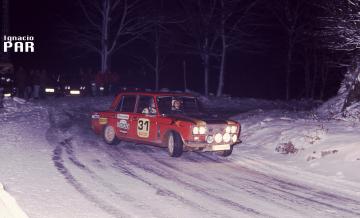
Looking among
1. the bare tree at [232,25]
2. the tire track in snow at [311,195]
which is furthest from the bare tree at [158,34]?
the tire track in snow at [311,195]

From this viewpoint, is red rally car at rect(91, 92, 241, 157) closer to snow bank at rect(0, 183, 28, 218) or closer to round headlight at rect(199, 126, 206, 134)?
round headlight at rect(199, 126, 206, 134)

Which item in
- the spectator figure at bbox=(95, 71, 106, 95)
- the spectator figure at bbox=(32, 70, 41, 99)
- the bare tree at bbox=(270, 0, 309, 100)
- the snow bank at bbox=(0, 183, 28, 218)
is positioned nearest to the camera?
the snow bank at bbox=(0, 183, 28, 218)

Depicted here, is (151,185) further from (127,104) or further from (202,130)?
(127,104)

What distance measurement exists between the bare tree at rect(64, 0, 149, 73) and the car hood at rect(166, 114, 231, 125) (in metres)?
26.1

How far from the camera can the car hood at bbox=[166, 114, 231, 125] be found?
11.2 m

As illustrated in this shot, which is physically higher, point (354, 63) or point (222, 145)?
point (354, 63)

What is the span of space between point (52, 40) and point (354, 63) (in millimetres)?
37792

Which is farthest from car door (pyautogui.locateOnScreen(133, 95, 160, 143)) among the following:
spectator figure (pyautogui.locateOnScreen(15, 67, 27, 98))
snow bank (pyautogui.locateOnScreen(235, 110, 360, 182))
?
spectator figure (pyautogui.locateOnScreen(15, 67, 27, 98))

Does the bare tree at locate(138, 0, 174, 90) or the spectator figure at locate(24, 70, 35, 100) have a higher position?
the bare tree at locate(138, 0, 174, 90)

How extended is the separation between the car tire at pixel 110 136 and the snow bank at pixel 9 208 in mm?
6362

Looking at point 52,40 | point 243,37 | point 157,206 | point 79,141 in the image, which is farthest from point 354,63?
point 52,40

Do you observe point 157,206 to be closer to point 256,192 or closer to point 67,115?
point 256,192

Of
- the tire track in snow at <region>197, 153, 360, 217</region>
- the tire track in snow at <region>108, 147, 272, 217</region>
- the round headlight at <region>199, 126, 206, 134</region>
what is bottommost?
the tire track in snow at <region>197, 153, 360, 217</region>

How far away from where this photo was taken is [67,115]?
21188 millimetres
